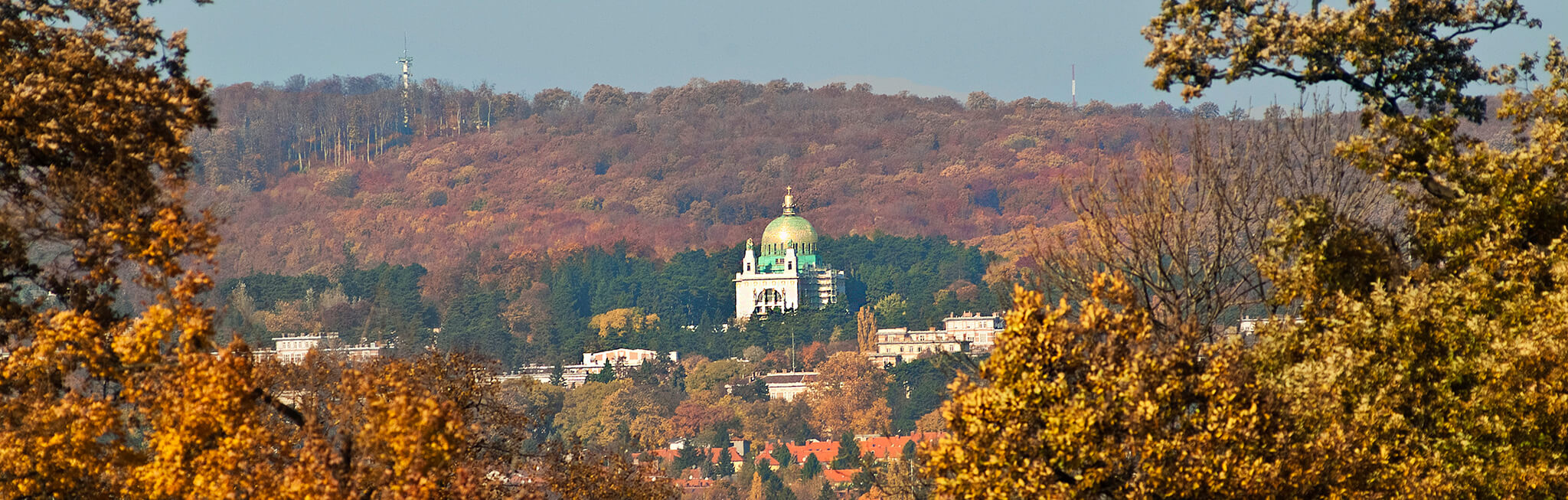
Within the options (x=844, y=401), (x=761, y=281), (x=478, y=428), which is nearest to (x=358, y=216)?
(x=761, y=281)

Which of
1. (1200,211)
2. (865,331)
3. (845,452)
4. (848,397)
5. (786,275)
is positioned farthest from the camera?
(786,275)

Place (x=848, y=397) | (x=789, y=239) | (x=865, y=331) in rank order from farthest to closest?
(x=789, y=239)
(x=865, y=331)
(x=848, y=397)

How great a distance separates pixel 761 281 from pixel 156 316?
146 m

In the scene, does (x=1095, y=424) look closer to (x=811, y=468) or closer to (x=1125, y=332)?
(x=1125, y=332)

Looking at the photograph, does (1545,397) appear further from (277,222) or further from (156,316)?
(277,222)

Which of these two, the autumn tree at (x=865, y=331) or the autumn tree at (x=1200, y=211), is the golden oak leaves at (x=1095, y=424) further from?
the autumn tree at (x=865, y=331)

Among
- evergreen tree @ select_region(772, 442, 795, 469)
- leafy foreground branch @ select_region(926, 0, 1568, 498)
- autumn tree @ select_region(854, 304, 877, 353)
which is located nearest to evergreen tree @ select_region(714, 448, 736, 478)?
evergreen tree @ select_region(772, 442, 795, 469)

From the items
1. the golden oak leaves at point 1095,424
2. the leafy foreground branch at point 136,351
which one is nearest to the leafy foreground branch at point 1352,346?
the golden oak leaves at point 1095,424

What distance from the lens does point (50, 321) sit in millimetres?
12352

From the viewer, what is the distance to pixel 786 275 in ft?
520

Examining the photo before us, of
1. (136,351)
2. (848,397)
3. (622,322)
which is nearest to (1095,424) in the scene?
(136,351)

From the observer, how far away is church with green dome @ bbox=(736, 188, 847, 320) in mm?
156500

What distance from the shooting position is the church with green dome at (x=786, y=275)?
513ft

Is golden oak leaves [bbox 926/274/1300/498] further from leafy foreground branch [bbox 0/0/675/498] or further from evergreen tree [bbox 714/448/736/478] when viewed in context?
evergreen tree [bbox 714/448/736/478]
